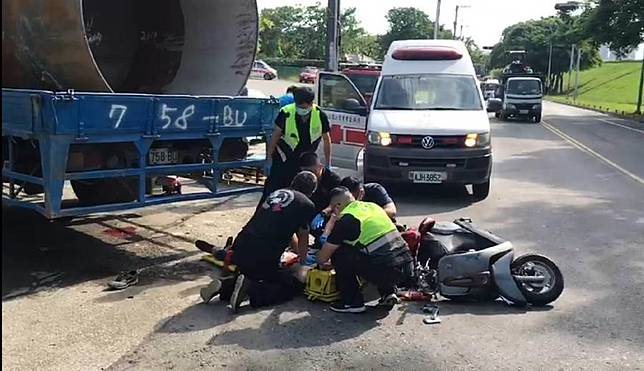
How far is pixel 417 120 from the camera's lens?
32.9ft

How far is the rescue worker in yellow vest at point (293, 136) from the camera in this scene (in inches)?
266

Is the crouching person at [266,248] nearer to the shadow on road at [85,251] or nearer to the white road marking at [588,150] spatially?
the shadow on road at [85,251]

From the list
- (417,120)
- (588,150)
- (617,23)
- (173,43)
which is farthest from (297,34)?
(173,43)

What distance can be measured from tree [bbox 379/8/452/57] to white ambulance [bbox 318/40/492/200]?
2759 inches

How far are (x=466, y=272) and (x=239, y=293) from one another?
1.70m

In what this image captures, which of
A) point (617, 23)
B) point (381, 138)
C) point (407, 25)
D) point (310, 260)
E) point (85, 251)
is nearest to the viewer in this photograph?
point (310, 260)

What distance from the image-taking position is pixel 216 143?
6.61 m

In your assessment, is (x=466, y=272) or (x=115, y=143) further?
(x=115, y=143)

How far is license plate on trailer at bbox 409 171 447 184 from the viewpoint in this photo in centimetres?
980

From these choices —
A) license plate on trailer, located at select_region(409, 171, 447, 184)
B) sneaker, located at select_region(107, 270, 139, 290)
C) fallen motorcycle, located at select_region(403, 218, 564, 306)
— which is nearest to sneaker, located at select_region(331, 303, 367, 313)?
fallen motorcycle, located at select_region(403, 218, 564, 306)

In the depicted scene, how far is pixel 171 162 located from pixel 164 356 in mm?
2455

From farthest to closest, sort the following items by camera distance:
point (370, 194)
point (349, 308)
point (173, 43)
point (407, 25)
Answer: point (407, 25), point (173, 43), point (370, 194), point (349, 308)

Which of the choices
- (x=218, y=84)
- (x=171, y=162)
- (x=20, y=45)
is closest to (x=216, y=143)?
(x=171, y=162)

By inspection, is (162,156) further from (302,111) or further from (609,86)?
(609,86)
